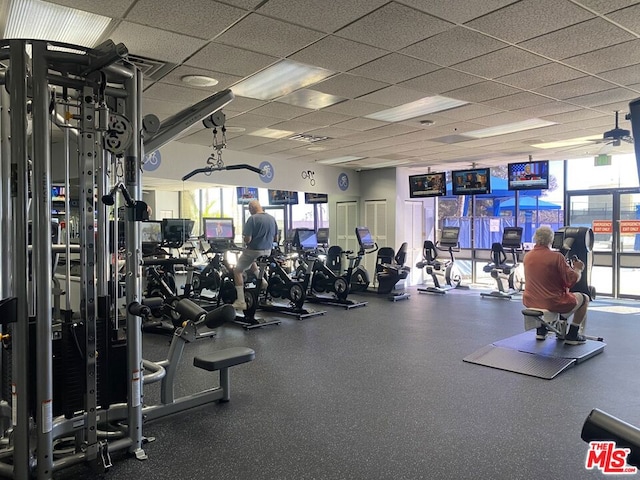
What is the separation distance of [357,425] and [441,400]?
0.85m

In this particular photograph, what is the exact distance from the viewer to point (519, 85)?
186 inches

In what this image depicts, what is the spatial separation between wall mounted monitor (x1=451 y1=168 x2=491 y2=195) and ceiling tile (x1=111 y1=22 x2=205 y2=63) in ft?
22.3

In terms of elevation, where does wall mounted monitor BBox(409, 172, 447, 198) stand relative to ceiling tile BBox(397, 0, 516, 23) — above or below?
below

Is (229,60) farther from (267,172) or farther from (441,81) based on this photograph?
(267,172)

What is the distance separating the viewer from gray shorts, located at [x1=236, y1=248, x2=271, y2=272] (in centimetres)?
684

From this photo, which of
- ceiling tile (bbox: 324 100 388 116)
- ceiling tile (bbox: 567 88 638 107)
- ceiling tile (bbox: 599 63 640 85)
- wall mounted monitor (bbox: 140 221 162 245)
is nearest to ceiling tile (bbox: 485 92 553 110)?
ceiling tile (bbox: 567 88 638 107)

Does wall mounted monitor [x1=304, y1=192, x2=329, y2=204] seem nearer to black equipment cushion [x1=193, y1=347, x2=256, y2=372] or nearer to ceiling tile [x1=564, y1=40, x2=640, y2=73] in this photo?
ceiling tile [x1=564, y1=40, x2=640, y2=73]

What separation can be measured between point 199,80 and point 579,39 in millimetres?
3324

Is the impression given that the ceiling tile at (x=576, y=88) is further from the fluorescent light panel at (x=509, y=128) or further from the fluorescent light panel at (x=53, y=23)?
the fluorescent light panel at (x=53, y=23)

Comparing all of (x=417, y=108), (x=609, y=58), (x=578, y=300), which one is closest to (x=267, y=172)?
(x=417, y=108)

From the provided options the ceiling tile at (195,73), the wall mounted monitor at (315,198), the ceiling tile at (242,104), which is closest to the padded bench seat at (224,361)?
the ceiling tile at (195,73)

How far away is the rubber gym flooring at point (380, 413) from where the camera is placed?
2674mm

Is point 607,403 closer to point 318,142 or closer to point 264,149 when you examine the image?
point 318,142

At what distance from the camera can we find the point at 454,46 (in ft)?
12.1
